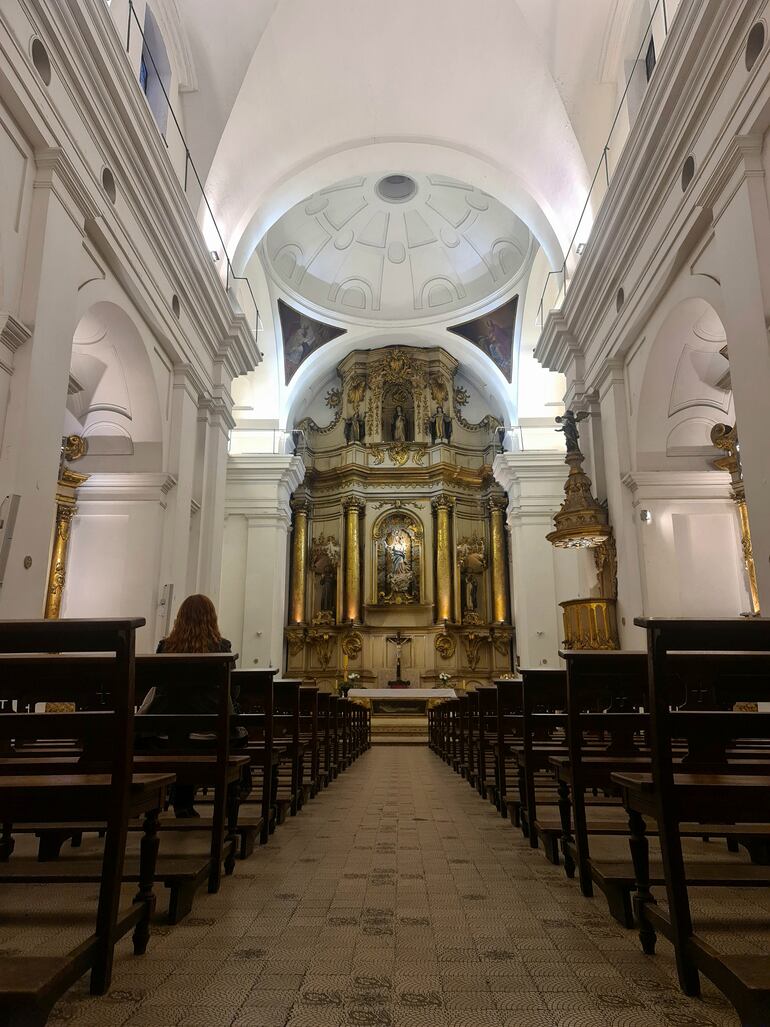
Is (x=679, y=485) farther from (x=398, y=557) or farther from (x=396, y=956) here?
(x=398, y=557)

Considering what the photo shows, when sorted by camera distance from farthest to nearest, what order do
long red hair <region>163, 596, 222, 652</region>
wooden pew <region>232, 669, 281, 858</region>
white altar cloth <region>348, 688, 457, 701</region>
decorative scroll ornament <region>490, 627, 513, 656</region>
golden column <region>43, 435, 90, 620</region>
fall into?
decorative scroll ornament <region>490, 627, 513, 656</region>
white altar cloth <region>348, 688, 457, 701</region>
golden column <region>43, 435, 90, 620</region>
long red hair <region>163, 596, 222, 652</region>
wooden pew <region>232, 669, 281, 858</region>

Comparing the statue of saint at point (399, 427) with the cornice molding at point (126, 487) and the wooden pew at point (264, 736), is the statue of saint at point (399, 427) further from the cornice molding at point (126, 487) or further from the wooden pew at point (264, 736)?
the wooden pew at point (264, 736)

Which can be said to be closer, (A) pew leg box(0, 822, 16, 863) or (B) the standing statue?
(A) pew leg box(0, 822, 16, 863)

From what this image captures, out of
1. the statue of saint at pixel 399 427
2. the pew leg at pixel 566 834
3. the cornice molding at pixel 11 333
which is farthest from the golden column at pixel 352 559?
the pew leg at pixel 566 834

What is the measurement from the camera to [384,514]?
18.9 meters

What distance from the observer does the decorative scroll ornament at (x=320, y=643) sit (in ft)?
57.5

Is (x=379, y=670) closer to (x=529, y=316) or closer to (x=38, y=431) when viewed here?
(x=529, y=316)

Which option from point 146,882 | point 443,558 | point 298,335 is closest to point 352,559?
point 443,558

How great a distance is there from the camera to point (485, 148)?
11117mm

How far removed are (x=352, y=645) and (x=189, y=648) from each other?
13.9 m

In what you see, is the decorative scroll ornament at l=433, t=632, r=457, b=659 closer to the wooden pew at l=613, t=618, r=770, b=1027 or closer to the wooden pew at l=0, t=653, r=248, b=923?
the wooden pew at l=0, t=653, r=248, b=923

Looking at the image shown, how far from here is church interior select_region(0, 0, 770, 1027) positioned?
1.98 metres

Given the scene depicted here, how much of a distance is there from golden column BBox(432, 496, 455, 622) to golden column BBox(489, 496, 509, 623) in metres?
1.06

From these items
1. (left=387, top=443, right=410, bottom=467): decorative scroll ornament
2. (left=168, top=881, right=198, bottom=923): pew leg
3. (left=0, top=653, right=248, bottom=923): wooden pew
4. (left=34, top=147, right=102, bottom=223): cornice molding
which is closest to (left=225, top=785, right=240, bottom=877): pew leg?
(left=0, top=653, right=248, bottom=923): wooden pew
